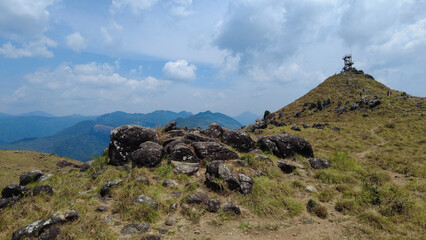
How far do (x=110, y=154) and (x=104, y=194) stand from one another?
6.36 m

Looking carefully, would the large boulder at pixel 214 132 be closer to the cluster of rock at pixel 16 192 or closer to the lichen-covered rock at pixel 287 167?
the lichen-covered rock at pixel 287 167

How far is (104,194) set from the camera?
10.6 metres

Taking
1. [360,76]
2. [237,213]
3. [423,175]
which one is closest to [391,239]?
[237,213]

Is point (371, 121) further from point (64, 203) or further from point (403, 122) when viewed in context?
point (64, 203)

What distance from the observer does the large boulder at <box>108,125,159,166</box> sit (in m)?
16.0

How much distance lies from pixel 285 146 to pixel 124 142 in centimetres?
1430

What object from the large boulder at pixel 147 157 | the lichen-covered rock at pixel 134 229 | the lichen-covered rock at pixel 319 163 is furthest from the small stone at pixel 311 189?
the large boulder at pixel 147 157

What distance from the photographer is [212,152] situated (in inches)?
604

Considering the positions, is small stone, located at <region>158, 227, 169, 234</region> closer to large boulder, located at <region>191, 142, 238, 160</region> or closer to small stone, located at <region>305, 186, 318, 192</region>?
large boulder, located at <region>191, 142, 238, 160</region>

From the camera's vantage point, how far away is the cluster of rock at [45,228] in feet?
22.7

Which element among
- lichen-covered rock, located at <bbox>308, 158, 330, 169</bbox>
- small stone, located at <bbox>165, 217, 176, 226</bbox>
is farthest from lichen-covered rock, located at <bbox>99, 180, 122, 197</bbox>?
lichen-covered rock, located at <bbox>308, 158, 330, 169</bbox>

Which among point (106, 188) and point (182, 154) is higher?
point (182, 154)

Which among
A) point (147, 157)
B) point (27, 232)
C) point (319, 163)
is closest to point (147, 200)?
point (27, 232)

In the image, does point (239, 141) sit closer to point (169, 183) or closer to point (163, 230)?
point (169, 183)
